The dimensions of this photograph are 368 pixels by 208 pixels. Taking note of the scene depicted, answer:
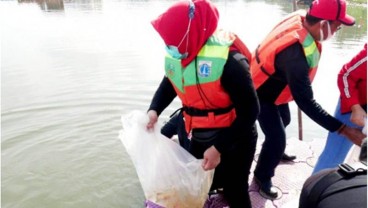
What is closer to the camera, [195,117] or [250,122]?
[250,122]

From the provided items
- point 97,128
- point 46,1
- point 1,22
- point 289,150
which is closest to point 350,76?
point 289,150

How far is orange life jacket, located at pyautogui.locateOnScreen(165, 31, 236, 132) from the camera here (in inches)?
66.9

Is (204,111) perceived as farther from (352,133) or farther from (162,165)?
(352,133)

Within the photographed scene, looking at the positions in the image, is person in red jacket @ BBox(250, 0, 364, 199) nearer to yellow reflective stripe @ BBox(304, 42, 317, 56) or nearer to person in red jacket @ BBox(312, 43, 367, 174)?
yellow reflective stripe @ BBox(304, 42, 317, 56)

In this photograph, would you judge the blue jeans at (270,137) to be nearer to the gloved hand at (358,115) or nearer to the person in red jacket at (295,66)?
the person in red jacket at (295,66)

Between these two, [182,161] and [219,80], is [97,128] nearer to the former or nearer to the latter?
[182,161]

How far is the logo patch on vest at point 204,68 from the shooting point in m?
1.70

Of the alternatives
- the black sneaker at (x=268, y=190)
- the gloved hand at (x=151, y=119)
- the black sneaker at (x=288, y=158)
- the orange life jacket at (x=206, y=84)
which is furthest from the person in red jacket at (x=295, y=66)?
the gloved hand at (x=151, y=119)

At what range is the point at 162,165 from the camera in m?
2.06

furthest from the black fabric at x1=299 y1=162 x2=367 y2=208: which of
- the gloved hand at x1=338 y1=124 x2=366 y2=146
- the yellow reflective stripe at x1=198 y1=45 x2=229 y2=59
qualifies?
the gloved hand at x1=338 y1=124 x2=366 y2=146

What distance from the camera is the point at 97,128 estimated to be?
4535 millimetres

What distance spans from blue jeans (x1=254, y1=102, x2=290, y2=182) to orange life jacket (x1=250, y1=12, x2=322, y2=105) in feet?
0.31

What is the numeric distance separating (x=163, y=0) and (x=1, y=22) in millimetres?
15510

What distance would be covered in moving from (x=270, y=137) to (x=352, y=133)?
2.07 feet
